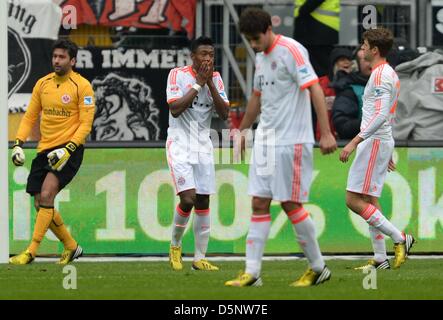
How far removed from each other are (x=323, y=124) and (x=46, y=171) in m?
4.69

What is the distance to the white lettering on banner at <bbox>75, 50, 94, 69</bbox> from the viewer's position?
1817cm

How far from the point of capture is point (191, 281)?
11.1 meters

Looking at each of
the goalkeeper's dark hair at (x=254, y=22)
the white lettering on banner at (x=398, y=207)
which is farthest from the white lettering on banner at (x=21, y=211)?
the goalkeeper's dark hair at (x=254, y=22)

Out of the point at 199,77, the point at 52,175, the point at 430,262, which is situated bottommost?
the point at 430,262

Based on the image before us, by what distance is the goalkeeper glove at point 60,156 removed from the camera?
13570 millimetres

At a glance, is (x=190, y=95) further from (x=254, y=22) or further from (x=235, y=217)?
(x=235, y=217)

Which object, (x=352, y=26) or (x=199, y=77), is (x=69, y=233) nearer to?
(x=199, y=77)

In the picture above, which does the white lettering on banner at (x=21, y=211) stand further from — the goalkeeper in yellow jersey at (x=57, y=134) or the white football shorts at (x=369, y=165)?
the white football shorts at (x=369, y=165)

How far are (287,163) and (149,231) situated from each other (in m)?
5.48

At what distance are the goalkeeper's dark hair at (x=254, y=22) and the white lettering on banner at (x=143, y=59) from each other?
820 cm

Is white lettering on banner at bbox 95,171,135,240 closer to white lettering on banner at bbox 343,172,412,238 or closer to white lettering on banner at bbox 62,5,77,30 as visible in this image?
white lettering on banner at bbox 343,172,412,238

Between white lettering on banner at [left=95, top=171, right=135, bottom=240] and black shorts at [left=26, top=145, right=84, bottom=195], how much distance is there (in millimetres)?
1520
